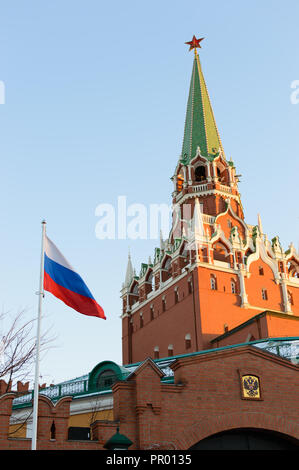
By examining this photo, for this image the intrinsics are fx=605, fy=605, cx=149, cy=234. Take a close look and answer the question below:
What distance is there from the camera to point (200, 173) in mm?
66375

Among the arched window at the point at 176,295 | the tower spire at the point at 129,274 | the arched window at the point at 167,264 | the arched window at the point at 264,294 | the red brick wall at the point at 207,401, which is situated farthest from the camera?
the tower spire at the point at 129,274

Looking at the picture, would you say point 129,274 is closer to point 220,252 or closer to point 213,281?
point 220,252

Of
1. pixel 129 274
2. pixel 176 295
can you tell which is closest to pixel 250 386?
pixel 176 295

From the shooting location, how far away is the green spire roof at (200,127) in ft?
220

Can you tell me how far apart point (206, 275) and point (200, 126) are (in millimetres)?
22491

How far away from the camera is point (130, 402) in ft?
65.6

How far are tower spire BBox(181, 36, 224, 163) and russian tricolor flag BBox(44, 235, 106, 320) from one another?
159ft

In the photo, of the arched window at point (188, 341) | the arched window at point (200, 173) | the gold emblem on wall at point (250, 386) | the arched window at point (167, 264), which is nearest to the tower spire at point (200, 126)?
the arched window at point (200, 173)

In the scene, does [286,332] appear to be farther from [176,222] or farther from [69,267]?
[69,267]

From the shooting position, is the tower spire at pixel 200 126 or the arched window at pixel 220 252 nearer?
the arched window at pixel 220 252

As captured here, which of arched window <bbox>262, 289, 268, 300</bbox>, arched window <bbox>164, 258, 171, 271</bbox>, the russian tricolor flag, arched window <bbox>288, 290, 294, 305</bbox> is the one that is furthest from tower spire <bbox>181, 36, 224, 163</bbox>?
the russian tricolor flag

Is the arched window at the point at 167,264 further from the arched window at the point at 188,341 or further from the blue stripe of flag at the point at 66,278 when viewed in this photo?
the blue stripe of flag at the point at 66,278

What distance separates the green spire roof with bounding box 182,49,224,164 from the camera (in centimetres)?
6719

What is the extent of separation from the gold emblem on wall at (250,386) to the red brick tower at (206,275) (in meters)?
21.0
